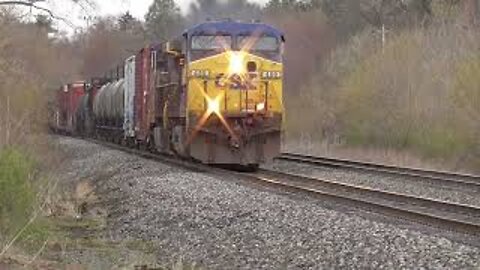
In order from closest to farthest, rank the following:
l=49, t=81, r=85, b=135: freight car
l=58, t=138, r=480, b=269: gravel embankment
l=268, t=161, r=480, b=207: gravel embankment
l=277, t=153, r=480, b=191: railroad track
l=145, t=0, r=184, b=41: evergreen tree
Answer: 1. l=58, t=138, r=480, b=269: gravel embankment
2. l=268, t=161, r=480, b=207: gravel embankment
3. l=277, t=153, r=480, b=191: railroad track
4. l=49, t=81, r=85, b=135: freight car
5. l=145, t=0, r=184, b=41: evergreen tree

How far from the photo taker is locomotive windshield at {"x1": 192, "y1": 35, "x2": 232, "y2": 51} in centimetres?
2133

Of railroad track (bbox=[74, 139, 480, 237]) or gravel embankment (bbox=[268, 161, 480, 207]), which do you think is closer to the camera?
railroad track (bbox=[74, 139, 480, 237])

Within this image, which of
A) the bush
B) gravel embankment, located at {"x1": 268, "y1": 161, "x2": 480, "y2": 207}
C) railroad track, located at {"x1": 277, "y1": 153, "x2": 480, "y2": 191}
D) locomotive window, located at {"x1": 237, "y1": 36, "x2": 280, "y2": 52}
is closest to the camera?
gravel embankment, located at {"x1": 268, "y1": 161, "x2": 480, "y2": 207}

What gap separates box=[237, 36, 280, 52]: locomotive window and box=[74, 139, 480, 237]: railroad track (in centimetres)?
321

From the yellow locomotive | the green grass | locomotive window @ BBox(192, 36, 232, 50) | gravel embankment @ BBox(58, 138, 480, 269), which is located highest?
locomotive window @ BBox(192, 36, 232, 50)

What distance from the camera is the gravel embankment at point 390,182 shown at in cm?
1570

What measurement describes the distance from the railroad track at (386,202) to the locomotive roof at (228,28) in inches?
139

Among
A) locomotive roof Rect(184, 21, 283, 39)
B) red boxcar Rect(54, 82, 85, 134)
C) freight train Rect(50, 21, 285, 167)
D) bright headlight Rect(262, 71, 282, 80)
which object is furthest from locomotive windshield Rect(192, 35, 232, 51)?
red boxcar Rect(54, 82, 85, 134)

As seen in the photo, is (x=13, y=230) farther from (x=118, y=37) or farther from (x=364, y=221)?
(x=118, y=37)

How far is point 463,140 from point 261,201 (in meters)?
13.7

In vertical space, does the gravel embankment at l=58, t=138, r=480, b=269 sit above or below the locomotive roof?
below

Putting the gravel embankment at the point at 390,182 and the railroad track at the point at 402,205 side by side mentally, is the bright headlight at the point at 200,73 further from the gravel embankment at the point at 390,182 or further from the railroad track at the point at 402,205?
the railroad track at the point at 402,205

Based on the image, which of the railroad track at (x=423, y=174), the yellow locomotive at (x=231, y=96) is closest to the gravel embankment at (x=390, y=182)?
the railroad track at (x=423, y=174)

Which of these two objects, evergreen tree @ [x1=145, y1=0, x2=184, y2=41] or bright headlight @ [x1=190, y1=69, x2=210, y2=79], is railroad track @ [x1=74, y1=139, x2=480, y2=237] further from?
evergreen tree @ [x1=145, y1=0, x2=184, y2=41]
